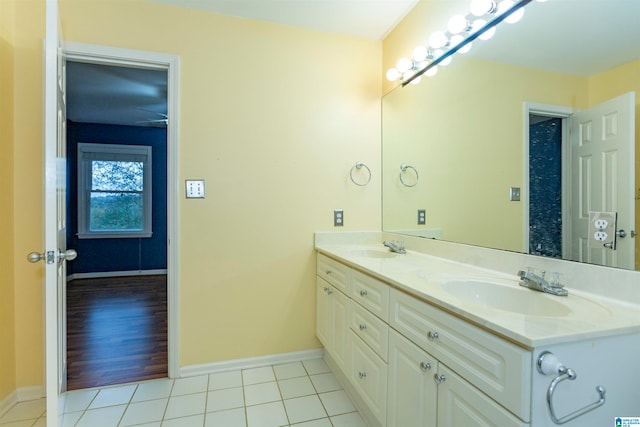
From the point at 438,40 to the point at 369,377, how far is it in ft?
6.03

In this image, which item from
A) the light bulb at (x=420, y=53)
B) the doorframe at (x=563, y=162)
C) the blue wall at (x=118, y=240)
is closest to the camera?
the doorframe at (x=563, y=162)

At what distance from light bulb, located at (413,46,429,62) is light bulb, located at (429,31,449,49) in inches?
3.1

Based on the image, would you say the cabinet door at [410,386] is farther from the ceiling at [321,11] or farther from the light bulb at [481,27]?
the ceiling at [321,11]

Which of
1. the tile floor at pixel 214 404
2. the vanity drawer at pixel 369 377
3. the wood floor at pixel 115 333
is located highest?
the vanity drawer at pixel 369 377

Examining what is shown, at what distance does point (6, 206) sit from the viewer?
5.70 ft

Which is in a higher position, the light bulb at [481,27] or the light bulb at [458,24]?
the light bulb at [458,24]

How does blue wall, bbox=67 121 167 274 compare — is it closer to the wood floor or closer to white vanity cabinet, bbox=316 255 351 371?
the wood floor

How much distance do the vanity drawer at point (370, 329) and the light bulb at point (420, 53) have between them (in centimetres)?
152

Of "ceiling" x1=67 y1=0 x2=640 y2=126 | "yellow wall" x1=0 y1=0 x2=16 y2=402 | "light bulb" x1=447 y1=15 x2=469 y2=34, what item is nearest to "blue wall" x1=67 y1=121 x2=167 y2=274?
"ceiling" x1=67 y1=0 x2=640 y2=126

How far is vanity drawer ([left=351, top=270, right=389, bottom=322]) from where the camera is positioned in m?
1.37

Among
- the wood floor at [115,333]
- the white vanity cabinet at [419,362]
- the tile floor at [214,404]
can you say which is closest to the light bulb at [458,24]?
the white vanity cabinet at [419,362]

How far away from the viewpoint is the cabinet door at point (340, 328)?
177 centimetres

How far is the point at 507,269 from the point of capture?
1.42 meters

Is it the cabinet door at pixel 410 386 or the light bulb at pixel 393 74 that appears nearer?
the cabinet door at pixel 410 386
